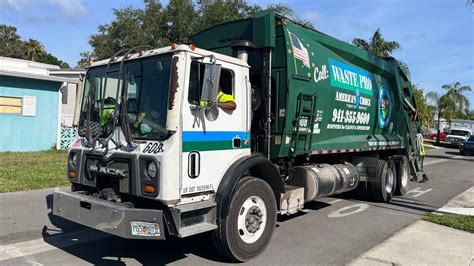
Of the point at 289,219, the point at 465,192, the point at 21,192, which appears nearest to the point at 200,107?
the point at 289,219

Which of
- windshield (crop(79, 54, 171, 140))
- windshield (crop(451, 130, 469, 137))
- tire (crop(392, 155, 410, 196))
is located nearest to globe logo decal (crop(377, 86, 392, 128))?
tire (crop(392, 155, 410, 196))

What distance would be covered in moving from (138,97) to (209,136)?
0.95 metres

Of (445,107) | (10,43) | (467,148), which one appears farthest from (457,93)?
(10,43)

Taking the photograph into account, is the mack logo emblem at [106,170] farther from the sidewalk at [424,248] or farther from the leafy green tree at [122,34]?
the leafy green tree at [122,34]

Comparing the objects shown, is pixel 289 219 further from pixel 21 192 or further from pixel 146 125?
pixel 21 192

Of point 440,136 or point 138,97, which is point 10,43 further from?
point 138,97

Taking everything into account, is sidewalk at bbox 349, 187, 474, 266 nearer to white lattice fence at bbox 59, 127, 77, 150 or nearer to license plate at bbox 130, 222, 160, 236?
license plate at bbox 130, 222, 160, 236

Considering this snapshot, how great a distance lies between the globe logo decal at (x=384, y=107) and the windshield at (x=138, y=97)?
6.78 m

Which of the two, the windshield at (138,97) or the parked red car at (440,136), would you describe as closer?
the windshield at (138,97)

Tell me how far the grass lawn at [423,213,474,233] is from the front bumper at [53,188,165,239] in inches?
223

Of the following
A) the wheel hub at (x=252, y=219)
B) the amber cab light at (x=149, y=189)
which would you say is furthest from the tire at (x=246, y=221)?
the amber cab light at (x=149, y=189)

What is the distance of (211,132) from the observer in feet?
16.6

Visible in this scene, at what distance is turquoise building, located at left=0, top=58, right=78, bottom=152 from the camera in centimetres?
1555

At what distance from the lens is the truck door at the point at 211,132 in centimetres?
473
